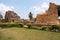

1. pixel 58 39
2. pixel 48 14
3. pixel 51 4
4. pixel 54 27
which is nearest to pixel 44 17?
pixel 48 14

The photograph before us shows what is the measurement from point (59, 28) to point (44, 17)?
1680cm

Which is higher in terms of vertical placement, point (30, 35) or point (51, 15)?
point (51, 15)

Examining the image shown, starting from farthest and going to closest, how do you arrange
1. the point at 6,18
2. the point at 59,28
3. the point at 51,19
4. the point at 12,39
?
1. the point at 6,18
2. the point at 51,19
3. the point at 59,28
4. the point at 12,39

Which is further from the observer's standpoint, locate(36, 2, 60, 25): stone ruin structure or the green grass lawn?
locate(36, 2, 60, 25): stone ruin structure

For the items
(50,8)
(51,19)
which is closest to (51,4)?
(50,8)

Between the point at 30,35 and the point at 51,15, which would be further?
the point at 51,15

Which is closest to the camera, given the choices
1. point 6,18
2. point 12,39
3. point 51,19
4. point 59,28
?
point 12,39

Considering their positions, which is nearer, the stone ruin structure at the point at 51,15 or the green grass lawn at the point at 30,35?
the green grass lawn at the point at 30,35

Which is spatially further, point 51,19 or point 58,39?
point 51,19

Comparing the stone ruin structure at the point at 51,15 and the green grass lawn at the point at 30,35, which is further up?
the stone ruin structure at the point at 51,15

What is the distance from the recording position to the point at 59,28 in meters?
21.4

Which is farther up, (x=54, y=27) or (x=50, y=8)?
(x=50, y=8)

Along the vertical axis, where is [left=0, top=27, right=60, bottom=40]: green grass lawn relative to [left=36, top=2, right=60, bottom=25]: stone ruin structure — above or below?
below

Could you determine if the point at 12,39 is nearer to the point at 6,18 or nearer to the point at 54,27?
the point at 54,27
